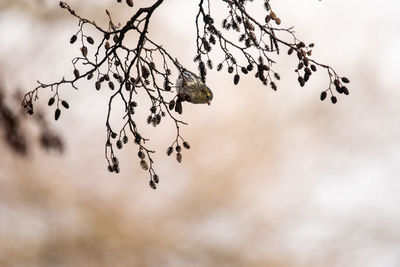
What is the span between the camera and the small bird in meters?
3.22

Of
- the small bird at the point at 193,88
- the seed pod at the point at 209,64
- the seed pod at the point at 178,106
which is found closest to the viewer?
the seed pod at the point at 178,106

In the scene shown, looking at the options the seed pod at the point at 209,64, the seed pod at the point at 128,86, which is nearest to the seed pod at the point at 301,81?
the seed pod at the point at 209,64

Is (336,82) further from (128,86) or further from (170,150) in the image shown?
(128,86)

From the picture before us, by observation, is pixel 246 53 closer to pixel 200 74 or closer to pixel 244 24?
pixel 244 24

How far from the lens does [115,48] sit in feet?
11.3

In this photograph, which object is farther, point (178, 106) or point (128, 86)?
point (128, 86)

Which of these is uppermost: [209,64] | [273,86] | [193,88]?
[209,64]

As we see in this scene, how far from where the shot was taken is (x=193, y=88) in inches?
127

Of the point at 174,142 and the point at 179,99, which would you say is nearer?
the point at 179,99

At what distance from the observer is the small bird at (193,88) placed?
3216 mm

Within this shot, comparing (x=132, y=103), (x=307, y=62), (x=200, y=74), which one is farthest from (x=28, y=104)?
(x=307, y=62)

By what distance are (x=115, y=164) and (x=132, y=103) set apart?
50 cm

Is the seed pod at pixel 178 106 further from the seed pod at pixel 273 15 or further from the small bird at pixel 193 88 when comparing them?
the seed pod at pixel 273 15

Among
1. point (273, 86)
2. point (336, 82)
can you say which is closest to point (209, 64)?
point (273, 86)
